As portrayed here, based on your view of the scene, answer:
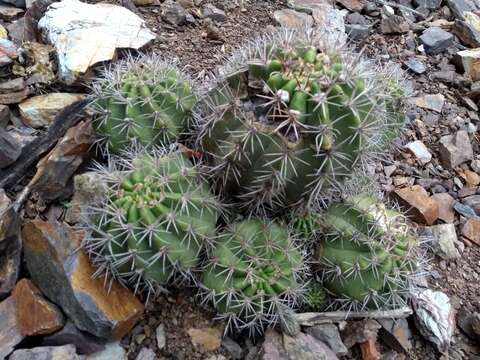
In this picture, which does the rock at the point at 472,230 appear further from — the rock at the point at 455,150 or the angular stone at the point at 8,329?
the angular stone at the point at 8,329

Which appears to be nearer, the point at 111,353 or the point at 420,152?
the point at 111,353

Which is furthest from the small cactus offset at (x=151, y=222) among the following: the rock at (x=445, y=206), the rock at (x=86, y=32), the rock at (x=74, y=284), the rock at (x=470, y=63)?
the rock at (x=470, y=63)

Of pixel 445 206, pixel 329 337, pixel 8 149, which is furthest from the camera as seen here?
pixel 445 206

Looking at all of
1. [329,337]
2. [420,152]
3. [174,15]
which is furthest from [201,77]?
[329,337]

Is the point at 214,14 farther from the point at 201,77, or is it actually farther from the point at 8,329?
the point at 8,329

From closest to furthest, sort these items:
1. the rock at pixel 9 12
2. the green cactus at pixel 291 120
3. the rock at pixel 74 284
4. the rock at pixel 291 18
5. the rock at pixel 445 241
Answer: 1. the green cactus at pixel 291 120
2. the rock at pixel 74 284
3. the rock at pixel 445 241
4. the rock at pixel 9 12
5. the rock at pixel 291 18

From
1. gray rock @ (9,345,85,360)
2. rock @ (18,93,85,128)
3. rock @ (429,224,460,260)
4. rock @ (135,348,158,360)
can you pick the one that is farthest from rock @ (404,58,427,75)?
gray rock @ (9,345,85,360)
